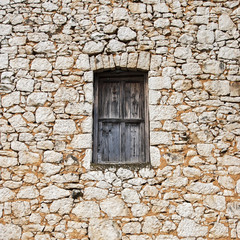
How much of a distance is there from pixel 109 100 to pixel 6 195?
193 cm

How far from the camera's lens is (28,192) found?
340 centimetres

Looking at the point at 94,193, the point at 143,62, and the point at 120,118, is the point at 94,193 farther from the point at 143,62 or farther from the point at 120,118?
the point at 143,62

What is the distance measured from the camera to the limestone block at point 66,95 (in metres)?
3.61

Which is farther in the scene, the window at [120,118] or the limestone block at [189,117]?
the window at [120,118]

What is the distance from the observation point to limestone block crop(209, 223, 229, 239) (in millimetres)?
3270

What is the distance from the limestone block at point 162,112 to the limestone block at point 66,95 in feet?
3.57

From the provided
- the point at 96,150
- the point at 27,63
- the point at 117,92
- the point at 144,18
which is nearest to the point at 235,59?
the point at 144,18

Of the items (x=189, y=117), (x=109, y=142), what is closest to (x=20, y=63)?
(x=109, y=142)

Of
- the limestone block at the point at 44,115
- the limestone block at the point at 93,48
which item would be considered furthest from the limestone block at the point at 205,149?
the limestone block at the point at 44,115

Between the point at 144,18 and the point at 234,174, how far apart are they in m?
2.55

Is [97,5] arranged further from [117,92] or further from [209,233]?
[209,233]

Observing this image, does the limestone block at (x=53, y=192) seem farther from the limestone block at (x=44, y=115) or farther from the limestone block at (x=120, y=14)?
the limestone block at (x=120, y=14)

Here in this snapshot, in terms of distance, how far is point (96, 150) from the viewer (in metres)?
3.66

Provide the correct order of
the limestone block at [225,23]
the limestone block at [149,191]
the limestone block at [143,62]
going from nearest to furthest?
the limestone block at [149,191], the limestone block at [143,62], the limestone block at [225,23]
